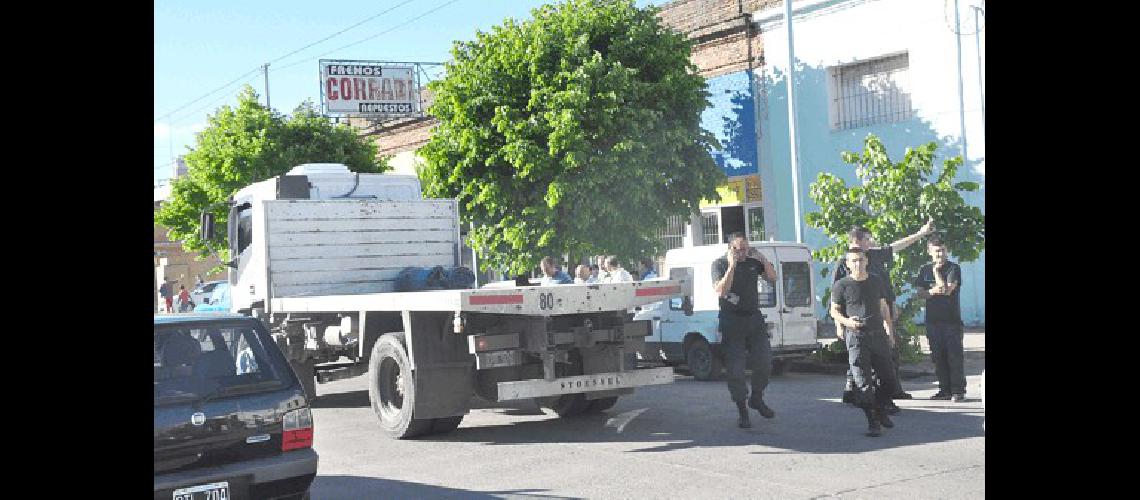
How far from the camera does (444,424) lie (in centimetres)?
1050

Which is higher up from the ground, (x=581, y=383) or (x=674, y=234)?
(x=674, y=234)

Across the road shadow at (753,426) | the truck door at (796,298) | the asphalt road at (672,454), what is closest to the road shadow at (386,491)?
the asphalt road at (672,454)

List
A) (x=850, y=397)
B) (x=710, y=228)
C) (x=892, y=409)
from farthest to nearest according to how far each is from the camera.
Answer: (x=710, y=228) < (x=892, y=409) < (x=850, y=397)

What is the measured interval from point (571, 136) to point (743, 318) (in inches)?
350

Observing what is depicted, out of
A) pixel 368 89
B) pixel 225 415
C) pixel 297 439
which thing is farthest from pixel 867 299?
pixel 368 89

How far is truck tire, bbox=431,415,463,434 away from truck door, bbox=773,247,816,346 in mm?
5610

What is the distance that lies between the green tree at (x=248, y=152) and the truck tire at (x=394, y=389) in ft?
59.5

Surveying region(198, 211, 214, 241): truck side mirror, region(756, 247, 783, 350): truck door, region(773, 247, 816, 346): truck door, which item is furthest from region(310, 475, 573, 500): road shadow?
region(773, 247, 816, 346): truck door

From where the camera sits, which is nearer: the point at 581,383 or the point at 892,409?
the point at 581,383

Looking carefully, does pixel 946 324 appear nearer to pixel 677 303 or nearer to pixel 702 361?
pixel 702 361

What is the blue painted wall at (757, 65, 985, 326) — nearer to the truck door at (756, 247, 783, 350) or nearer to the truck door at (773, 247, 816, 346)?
the truck door at (773, 247, 816, 346)

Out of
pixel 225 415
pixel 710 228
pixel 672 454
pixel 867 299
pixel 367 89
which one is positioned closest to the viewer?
pixel 225 415

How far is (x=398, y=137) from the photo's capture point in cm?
3616
